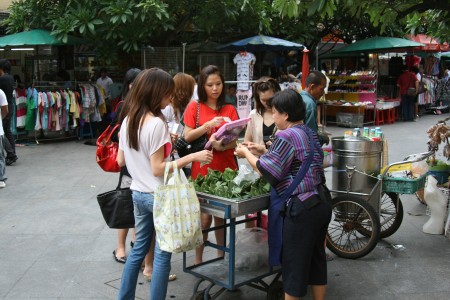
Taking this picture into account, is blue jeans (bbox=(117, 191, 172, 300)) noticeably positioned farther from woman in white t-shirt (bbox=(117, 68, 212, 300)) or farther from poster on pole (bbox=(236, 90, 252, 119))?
poster on pole (bbox=(236, 90, 252, 119))

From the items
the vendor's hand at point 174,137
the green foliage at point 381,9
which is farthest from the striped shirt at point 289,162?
the green foliage at point 381,9

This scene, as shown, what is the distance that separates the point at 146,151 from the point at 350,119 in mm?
12951

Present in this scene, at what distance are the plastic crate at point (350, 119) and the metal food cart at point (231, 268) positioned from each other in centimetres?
1211

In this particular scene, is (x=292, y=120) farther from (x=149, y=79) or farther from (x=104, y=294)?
(x=104, y=294)

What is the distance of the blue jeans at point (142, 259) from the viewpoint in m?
3.75

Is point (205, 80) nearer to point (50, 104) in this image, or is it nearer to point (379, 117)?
point (50, 104)

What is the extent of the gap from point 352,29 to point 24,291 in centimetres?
1629

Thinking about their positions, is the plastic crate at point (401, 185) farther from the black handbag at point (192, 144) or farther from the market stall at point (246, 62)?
the market stall at point (246, 62)

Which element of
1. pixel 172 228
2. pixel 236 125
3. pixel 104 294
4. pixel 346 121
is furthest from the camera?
pixel 346 121

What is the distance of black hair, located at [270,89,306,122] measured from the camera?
12.2ft

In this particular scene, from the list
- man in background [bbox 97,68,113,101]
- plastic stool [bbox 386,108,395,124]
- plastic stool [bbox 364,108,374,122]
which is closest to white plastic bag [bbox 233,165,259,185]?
man in background [bbox 97,68,113,101]

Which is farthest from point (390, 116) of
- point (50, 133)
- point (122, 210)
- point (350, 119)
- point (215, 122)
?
point (122, 210)

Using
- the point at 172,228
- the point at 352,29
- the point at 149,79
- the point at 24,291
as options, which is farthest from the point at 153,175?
the point at 352,29

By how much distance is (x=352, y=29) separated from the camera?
1880 cm
